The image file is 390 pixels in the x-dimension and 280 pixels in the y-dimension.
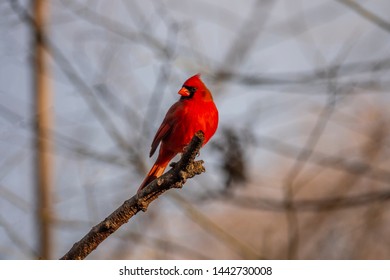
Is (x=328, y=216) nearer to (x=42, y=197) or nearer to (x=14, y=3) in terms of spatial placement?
(x=42, y=197)

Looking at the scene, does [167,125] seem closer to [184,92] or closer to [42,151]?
[184,92]

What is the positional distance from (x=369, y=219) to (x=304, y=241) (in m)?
0.72

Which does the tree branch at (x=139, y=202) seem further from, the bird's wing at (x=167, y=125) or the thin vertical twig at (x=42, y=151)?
the thin vertical twig at (x=42, y=151)

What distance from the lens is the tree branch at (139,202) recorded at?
224 centimetres

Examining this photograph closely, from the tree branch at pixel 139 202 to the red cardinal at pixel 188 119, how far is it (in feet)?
1.59

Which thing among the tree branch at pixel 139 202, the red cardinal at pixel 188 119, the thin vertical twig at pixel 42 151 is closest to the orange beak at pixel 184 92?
the red cardinal at pixel 188 119

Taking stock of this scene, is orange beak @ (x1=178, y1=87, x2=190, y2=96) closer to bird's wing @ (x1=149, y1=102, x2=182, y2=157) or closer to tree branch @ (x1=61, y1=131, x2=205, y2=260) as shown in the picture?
bird's wing @ (x1=149, y1=102, x2=182, y2=157)

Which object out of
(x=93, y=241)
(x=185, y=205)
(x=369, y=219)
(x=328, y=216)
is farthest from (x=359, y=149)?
(x=93, y=241)

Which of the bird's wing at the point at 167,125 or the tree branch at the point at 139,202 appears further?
the bird's wing at the point at 167,125

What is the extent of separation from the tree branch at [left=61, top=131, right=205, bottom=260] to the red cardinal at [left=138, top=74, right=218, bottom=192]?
49 centimetres
